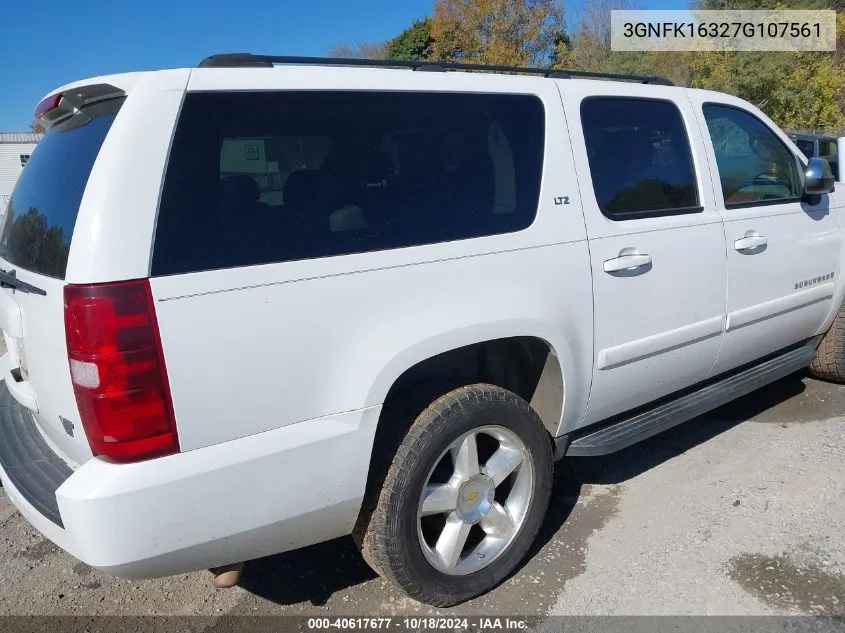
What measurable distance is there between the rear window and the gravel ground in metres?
1.40

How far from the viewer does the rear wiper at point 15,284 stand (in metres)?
1.94

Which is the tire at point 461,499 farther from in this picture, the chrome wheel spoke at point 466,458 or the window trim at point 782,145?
the window trim at point 782,145

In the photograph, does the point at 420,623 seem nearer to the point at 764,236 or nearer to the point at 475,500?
the point at 475,500

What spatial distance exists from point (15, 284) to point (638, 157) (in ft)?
8.46

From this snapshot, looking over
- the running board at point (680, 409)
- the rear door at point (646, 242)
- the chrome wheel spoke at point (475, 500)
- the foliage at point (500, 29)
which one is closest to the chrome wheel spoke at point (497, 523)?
the chrome wheel spoke at point (475, 500)

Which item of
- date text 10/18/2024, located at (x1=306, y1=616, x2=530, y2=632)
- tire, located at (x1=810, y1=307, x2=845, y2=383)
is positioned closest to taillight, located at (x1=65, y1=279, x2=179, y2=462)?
date text 10/18/2024, located at (x1=306, y1=616, x2=530, y2=632)

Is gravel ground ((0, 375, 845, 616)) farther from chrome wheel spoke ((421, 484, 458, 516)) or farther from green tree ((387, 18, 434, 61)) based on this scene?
green tree ((387, 18, 434, 61))

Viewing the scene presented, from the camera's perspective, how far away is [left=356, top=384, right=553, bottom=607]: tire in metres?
2.25

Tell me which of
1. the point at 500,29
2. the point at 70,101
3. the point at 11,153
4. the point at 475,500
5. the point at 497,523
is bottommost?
the point at 497,523

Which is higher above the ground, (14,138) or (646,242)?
(14,138)

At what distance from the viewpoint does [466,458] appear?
96.1 inches

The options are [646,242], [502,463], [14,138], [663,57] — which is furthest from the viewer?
[14,138]

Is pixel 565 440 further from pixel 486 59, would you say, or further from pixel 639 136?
pixel 486 59

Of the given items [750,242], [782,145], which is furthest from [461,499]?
[782,145]
